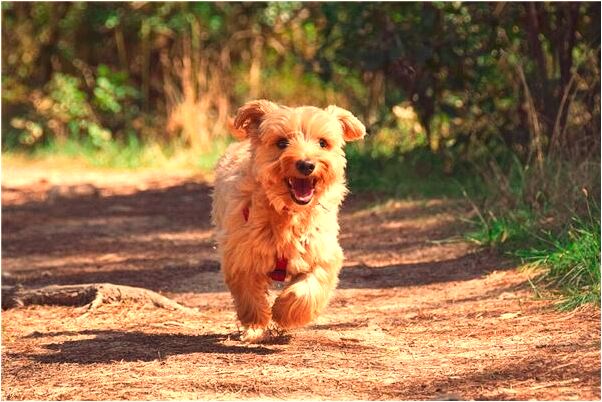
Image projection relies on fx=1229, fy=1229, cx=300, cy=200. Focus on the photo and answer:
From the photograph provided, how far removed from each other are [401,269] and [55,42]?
902cm

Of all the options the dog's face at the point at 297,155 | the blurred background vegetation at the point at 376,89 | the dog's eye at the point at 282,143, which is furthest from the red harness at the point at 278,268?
the blurred background vegetation at the point at 376,89

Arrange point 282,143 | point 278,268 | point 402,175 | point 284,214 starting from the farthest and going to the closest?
point 402,175 → point 278,268 → point 284,214 → point 282,143

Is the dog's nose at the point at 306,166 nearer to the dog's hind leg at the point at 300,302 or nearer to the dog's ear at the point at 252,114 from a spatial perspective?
the dog's ear at the point at 252,114

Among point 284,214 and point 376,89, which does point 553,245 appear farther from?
point 376,89

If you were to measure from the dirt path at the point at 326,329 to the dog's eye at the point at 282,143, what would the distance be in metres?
0.99

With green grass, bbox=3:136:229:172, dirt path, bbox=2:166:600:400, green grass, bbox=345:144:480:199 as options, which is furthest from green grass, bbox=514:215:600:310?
green grass, bbox=3:136:229:172

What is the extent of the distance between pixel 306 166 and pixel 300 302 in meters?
0.68

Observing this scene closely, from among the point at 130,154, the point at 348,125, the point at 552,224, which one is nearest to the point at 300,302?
the point at 348,125

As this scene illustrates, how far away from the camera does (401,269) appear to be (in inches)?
324

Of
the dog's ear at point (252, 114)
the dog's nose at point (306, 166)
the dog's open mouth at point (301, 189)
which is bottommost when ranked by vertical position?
the dog's open mouth at point (301, 189)

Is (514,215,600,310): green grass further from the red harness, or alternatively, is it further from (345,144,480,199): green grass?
(345,144,480,199): green grass

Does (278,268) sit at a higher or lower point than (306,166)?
lower

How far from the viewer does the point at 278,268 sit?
607 cm

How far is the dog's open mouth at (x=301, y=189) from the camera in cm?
578
